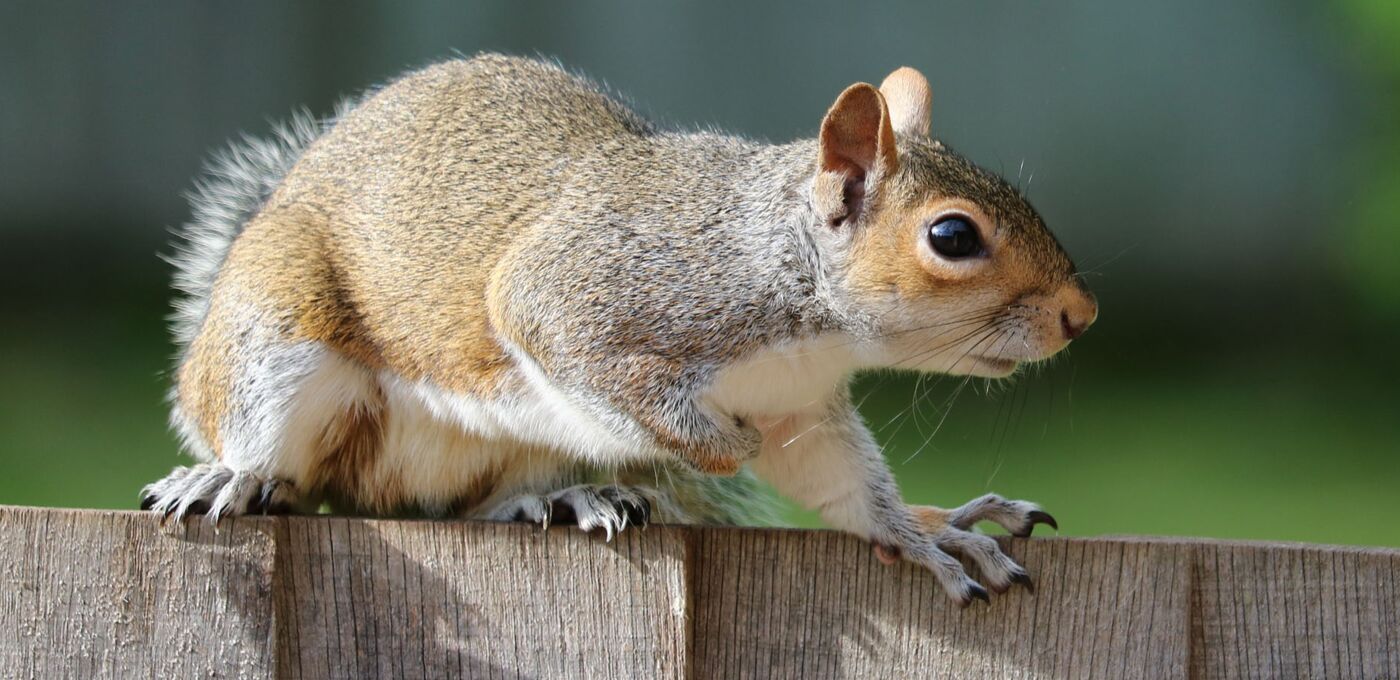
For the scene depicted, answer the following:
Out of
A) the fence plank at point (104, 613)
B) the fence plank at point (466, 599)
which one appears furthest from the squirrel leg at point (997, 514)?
the fence plank at point (104, 613)

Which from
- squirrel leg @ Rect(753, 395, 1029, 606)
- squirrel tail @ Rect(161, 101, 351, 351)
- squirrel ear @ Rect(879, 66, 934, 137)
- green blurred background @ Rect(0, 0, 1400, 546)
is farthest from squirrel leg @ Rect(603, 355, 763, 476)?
green blurred background @ Rect(0, 0, 1400, 546)

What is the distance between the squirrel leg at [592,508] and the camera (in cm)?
204

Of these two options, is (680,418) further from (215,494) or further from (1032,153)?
(1032,153)

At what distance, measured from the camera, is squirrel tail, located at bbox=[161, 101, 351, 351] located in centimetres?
285

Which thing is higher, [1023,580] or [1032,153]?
[1032,153]

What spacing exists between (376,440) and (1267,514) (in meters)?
2.72

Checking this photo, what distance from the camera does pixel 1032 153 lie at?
4.95m

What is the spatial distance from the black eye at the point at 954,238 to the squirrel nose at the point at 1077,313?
0.47 ft

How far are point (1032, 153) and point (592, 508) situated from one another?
3229 millimetres

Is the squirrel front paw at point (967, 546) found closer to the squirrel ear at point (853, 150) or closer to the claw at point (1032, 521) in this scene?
the claw at point (1032, 521)

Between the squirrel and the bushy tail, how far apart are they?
0.08ft

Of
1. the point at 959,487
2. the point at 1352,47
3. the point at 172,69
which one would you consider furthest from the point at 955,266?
the point at 172,69

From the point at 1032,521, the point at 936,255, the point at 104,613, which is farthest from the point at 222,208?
the point at 1032,521

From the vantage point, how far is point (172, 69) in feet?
17.4
